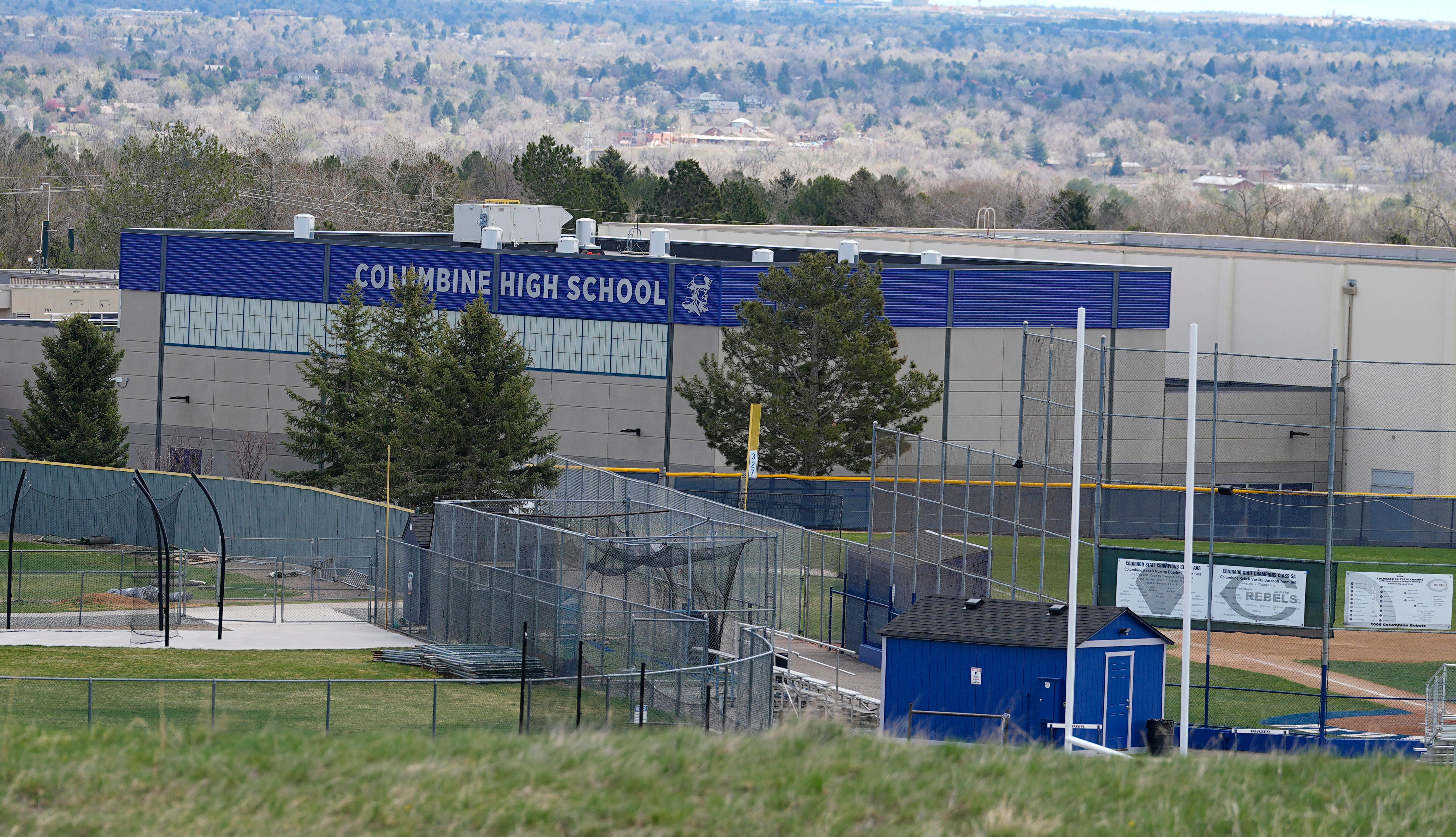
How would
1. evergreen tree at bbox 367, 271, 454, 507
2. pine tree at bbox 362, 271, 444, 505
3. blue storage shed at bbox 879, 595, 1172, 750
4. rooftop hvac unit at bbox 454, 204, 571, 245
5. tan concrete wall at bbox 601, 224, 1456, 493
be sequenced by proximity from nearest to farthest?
blue storage shed at bbox 879, 595, 1172, 750, evergreen tree at bbox 367, 271, 454, 507, pine tree at bbox 362, 271, 444, 505, tan concrete wall at bbox 601, 224, 1456, 493, rooftop hvac unit at bbox 454, 204, 571, 245

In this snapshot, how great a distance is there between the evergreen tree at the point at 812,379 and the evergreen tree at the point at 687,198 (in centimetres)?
6591

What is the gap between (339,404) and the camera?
4644cm

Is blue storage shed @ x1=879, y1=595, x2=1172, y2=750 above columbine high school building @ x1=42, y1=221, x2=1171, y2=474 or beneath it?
beneath

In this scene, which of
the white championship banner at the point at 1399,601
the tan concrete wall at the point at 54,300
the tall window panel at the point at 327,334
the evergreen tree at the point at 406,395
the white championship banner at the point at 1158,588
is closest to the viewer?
the white championship banner at the point at 1399,601

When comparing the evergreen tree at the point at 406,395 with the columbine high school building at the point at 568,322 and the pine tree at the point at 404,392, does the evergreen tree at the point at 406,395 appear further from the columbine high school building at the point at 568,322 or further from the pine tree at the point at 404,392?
the columbine high school building at the point at 568,322

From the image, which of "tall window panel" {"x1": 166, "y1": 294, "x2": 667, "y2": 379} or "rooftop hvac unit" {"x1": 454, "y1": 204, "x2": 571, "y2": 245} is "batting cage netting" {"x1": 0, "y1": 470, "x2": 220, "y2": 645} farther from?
"rooftop hvac unit" {"x1": 454, "y1": 204, "x2": 571, "y2": 245}

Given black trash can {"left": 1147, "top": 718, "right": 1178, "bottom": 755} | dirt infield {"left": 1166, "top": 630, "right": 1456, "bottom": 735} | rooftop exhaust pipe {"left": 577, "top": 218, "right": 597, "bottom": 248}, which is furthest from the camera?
rooftop exhaust pipe {"left": 577, "top": 218, "right": 597, "bottom": 248}

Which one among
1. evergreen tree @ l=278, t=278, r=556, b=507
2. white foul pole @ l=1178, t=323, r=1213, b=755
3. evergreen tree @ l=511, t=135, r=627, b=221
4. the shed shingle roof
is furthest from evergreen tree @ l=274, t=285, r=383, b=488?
evergreen tree @ l=511, t=135, r=627, b=221

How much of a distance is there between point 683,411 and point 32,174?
96530 millimetres

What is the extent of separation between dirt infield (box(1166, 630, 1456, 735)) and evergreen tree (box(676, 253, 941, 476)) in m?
12.6

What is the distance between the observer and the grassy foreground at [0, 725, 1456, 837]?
376 inches

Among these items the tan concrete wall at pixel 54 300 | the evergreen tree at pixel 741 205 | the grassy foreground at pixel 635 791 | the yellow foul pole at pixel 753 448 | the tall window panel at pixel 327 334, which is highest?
the evergreen tree at pixel 741 205

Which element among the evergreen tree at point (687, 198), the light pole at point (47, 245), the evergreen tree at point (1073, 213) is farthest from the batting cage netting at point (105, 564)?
the evergreen tree at point (1073, 213)

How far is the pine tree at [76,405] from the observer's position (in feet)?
156
